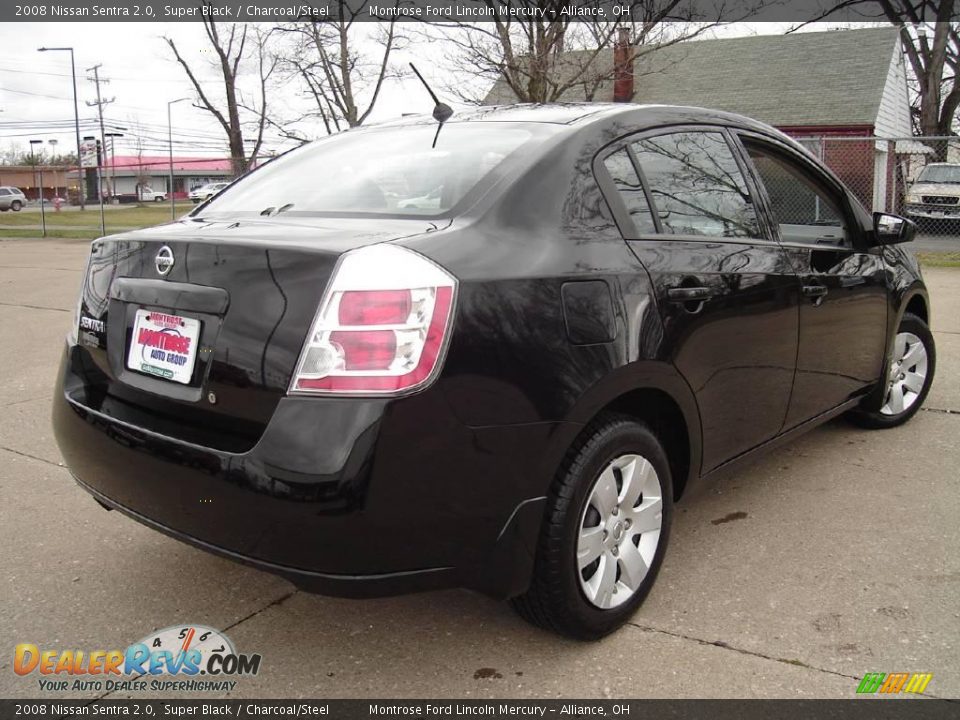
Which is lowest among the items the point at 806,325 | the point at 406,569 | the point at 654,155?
the point at 406,569

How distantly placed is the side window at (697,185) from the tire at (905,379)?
1705 mm

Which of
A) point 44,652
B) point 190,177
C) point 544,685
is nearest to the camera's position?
point 544,685

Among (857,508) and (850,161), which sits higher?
(850,161)

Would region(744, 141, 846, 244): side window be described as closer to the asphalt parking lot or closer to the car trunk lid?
the asphalt parking lot

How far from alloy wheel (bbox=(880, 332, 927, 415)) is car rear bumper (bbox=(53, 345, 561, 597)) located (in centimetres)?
299

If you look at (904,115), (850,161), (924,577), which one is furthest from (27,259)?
(904,115)

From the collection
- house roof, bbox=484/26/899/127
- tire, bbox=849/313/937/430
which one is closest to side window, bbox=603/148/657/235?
tire, bbox=849/313/937/430

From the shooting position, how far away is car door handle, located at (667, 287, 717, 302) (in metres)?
2.65

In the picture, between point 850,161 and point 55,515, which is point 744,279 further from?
point 850,161

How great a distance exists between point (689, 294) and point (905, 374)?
2.50 m

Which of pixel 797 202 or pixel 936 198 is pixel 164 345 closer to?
pixel 797 202

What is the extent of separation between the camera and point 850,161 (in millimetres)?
21406

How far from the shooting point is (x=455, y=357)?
6.73 ft

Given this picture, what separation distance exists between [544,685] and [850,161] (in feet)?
71.7
